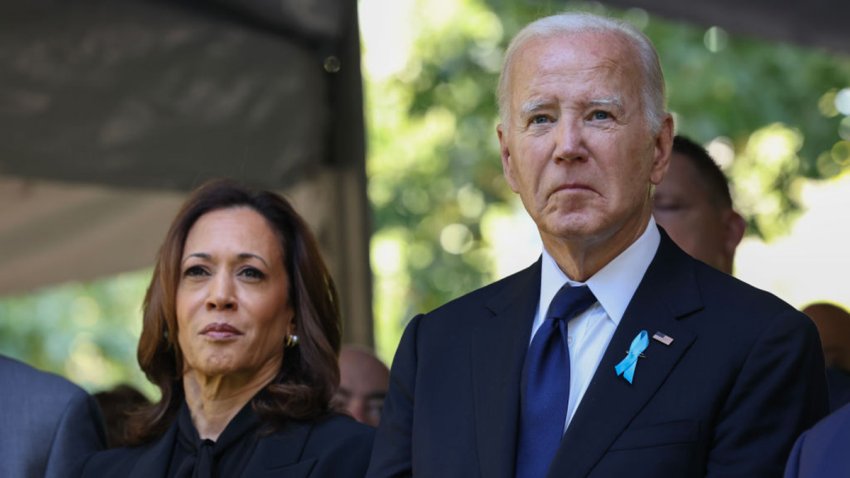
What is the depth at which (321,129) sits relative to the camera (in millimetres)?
6930

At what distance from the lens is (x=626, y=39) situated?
367cm

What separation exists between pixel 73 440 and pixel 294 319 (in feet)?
2.17

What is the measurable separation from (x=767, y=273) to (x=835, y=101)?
2.42m

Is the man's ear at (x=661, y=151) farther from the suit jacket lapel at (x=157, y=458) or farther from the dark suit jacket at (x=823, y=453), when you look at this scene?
the suit jacket lapel at (x=157, y=458)

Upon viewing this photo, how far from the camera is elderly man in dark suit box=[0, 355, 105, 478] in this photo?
15.0 ft

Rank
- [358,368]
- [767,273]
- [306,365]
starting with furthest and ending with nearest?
[767,273] < [358,368] < [306,365]

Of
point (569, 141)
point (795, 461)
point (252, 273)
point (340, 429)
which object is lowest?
point (795, 461)

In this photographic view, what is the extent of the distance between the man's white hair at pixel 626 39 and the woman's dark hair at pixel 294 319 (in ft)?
3.44

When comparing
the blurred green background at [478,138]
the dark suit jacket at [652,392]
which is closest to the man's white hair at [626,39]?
the dark suit jacket at [652,392]

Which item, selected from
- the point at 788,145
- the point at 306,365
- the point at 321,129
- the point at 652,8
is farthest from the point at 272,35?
the point at 788,145

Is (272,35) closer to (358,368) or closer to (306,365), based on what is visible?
(358,368)

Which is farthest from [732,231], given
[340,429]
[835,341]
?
[340,429]

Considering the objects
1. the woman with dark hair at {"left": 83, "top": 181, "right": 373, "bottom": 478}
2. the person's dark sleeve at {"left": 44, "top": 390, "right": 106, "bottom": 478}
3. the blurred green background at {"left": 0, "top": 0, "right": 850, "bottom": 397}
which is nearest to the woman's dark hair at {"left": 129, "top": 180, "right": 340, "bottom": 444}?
the woman with dark hair at {"left": 83, "top": 181, "right": 373, "bottom": 478}

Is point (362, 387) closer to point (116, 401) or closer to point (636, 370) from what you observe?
point (116, 401)
